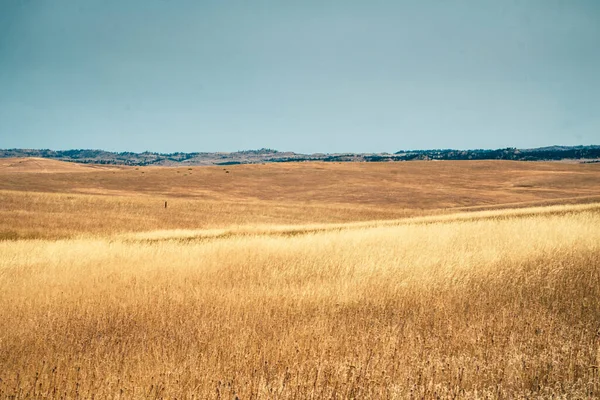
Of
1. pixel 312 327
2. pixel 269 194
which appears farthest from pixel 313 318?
pixel 269 194

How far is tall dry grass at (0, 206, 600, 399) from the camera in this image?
4.52 metres

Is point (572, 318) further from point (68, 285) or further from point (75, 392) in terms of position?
point (68, 285)

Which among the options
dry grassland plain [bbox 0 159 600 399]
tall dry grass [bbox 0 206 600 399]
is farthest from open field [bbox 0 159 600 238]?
tall dry grass [bbox 0 206 600 399]

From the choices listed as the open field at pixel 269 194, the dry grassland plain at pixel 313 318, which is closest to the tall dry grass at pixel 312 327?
the dry grassland plain at pixel 313 318

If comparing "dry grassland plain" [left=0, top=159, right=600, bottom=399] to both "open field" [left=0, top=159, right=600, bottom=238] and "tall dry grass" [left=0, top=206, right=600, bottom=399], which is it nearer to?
"tall dry grass" [left=0, top=206, right=600, bottom=399]

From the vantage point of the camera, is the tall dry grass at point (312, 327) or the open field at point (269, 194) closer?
the tall dry grass at point (312, 327)

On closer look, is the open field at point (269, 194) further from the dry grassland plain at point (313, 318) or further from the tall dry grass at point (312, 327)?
the tall dry grass at point (312, 327)

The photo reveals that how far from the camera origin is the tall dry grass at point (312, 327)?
452cm

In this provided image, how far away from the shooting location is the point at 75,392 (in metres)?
4.34

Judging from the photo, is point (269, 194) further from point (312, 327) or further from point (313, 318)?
point (312, 327)

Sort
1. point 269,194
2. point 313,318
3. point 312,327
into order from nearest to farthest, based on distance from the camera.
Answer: point 312,327 → point 313,318 → point 269,194

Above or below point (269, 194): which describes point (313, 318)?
above

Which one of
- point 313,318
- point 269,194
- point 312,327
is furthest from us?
point 269,194

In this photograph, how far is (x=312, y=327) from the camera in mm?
5930
